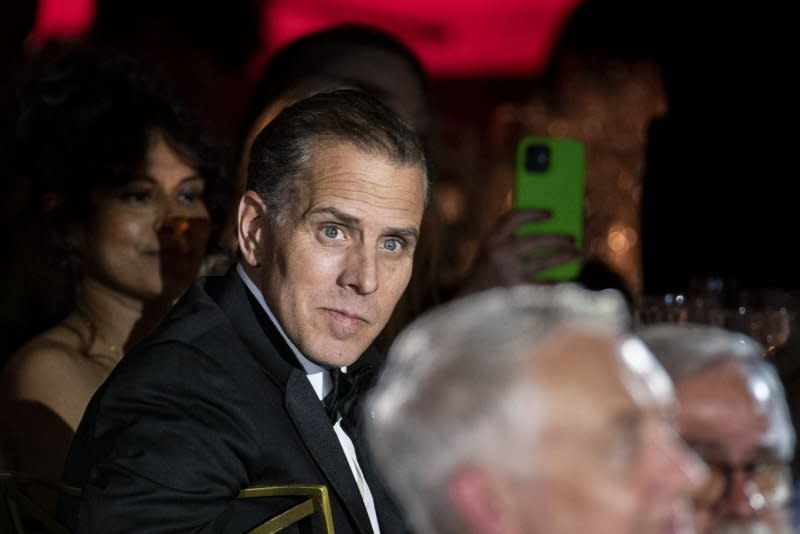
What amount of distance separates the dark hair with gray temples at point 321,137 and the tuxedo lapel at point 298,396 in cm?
14

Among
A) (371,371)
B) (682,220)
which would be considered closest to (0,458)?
(371,371)

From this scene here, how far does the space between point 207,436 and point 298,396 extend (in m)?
0.17

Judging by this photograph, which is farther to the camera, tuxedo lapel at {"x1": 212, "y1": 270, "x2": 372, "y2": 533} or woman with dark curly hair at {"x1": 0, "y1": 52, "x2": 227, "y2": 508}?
woman with dark curly hair at {"x1": 0, "y1": 52, "x2": 227, "y2": 508}

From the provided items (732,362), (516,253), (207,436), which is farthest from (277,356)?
(516,253)

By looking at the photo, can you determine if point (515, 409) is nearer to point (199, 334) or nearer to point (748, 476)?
point (748, 476)

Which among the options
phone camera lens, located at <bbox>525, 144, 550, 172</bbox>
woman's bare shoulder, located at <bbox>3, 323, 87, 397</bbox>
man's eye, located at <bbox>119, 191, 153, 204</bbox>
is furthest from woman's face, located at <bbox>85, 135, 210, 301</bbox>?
phone camera lens, located at <bbox>525, 144, 550, 172</bbox>

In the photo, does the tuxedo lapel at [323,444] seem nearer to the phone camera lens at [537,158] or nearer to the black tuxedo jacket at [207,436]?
the black tuxedo jacket at [207,436]

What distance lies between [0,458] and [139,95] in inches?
36.9

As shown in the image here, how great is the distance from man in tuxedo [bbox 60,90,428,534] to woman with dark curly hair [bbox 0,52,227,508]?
0.99m

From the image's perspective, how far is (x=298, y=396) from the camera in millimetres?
1871

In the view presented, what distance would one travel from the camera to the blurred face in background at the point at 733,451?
1041mm

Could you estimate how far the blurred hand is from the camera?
2984 mm

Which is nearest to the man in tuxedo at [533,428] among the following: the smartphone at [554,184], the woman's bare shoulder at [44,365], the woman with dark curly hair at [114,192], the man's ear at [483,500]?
the man's ear at [483,500]

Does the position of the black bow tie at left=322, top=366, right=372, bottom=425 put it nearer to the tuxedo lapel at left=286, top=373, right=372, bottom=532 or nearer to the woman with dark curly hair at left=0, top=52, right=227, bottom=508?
the tuxedo lapel at left=286, top=373, right=372, bottom=532
